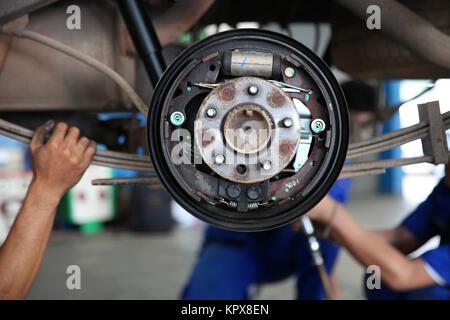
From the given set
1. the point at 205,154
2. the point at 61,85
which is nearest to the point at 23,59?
the point at 61,85

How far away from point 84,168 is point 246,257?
2.17 ft

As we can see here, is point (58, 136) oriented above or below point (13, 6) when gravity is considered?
below

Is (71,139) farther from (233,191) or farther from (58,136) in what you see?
(233,191)

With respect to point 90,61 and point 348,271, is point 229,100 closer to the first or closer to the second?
point 90,61

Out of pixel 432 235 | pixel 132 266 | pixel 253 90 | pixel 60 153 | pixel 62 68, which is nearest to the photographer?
pixel 253 90

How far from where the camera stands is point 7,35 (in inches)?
25.2

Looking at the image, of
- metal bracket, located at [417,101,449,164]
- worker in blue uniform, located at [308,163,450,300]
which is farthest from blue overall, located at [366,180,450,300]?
metal bracket, located at [417,101,449,164]

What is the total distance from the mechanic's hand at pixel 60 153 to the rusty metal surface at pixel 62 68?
0.14 metres

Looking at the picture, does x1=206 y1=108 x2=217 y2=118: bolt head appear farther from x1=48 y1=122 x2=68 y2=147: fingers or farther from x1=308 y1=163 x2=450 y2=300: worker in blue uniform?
x1=308 y1=163 x2=450 y2=300: worker in blue uniform

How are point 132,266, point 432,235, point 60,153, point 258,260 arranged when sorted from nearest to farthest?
point 60,153
point 432,235
point 258,260
point 132,266

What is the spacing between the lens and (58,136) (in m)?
0.62

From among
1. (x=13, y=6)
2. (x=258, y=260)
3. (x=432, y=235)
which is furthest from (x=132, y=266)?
(x=13, y=6)

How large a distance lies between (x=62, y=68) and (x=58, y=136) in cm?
20

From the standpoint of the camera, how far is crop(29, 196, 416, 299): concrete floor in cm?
191
